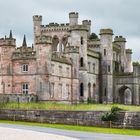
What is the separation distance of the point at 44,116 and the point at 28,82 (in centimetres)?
1856

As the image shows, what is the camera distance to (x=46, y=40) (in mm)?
71000

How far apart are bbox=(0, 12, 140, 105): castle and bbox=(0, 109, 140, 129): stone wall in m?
8.68

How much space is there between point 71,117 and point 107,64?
43918mm

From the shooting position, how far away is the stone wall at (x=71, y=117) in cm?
4869

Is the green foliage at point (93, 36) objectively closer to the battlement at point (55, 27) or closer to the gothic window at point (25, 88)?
the battlement at point (55, 27)

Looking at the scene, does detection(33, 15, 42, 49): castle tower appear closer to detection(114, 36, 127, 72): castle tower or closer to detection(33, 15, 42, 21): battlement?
detection(33, 15, 42, 21): battlement

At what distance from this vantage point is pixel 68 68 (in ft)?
261

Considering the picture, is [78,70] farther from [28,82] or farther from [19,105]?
[19,105]

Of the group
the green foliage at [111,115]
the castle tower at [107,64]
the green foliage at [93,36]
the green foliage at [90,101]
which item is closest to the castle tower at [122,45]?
the green foliage at [93,36]

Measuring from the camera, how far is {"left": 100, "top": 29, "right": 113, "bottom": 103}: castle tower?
9462 cm

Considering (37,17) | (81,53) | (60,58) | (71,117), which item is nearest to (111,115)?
(71,117)

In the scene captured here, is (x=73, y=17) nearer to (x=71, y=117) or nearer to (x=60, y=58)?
(x=60, y=58)

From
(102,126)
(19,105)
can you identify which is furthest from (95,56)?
(102,126)

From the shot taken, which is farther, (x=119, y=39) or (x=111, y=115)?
(x=119, y=39)
